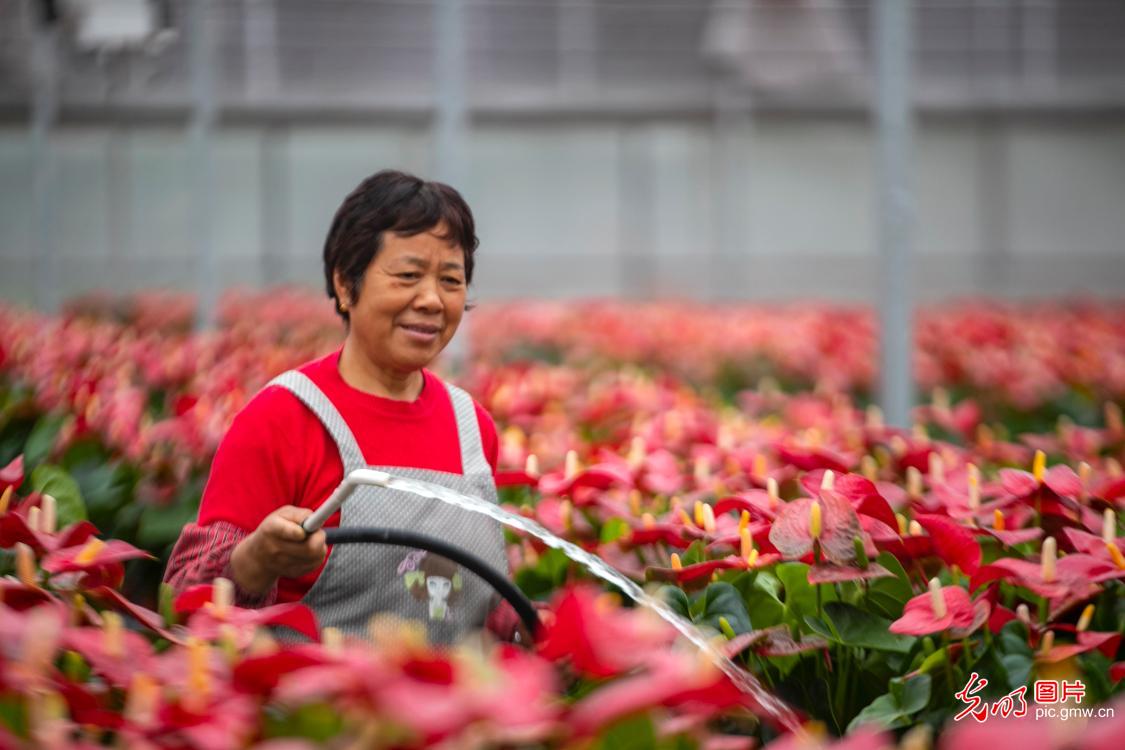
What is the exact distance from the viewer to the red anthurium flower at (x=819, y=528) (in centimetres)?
171

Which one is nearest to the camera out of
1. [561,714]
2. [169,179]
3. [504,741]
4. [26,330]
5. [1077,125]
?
[504,741]

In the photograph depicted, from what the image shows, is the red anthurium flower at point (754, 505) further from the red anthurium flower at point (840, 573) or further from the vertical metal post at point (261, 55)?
the vertical metal post at point (261, 55)

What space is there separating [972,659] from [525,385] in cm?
261

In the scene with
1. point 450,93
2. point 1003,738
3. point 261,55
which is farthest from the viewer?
point 261,55

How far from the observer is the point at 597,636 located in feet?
3.92

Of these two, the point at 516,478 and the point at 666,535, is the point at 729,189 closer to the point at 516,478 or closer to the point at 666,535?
the point at 516,478

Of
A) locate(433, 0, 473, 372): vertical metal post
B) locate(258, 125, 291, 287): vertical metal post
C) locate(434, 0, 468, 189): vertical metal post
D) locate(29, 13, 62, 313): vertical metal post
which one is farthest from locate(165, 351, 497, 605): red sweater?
locate(258, 125, 291, 287): vertical metal post

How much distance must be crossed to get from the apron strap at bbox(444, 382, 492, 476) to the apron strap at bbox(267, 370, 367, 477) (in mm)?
192

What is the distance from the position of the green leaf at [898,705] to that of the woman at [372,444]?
1.63 ft

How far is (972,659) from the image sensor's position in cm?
170

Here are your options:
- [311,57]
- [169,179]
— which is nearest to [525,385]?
[169,179]

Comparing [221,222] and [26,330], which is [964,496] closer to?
[26,330]

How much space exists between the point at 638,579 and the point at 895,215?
2377mm


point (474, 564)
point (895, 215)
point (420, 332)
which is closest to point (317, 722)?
point (474, 564)
